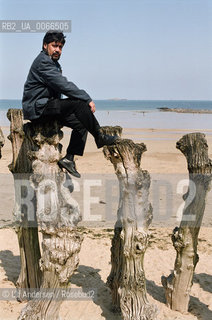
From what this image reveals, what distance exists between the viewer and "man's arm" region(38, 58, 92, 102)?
427cm

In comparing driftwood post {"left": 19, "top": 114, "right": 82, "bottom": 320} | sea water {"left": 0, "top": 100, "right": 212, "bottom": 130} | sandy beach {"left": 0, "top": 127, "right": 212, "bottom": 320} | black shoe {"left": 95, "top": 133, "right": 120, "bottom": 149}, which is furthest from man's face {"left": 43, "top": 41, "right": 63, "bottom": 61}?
sea water {"left": 0, "top": 100, "right": 212, "bottom": 130}

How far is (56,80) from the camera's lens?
168 inches

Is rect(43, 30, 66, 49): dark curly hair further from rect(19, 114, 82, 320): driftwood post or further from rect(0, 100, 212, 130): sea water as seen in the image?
→ rect(0, 100, 212, 130): sea water

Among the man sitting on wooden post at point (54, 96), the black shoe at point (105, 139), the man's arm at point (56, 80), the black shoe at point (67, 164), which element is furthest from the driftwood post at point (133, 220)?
the man's arm at point (56, 80)

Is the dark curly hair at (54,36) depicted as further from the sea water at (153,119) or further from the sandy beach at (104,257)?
the sea water at (153,119)

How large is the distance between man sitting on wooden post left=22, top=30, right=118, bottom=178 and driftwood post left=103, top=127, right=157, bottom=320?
26 cm

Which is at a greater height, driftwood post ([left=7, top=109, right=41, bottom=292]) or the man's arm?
the man's arm

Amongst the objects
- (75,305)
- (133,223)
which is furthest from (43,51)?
(75,305)

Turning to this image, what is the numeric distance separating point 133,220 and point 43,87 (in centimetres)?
187

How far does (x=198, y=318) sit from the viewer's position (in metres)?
5.31

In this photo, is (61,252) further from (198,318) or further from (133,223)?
(198,318)

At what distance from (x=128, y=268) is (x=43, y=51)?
9.17 ft

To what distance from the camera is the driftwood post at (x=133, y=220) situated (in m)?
4.38

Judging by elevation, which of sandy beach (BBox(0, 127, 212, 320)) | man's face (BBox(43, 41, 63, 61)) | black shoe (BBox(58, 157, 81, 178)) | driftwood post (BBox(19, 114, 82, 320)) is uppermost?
man's face (BBox(43, 41, 63, 61))
